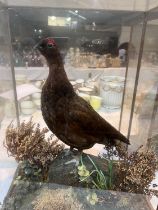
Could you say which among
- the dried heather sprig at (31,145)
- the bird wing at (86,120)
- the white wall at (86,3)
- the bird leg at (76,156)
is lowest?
the bird leg at (76,156)

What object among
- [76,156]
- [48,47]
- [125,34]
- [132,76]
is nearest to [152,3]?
[125,34]

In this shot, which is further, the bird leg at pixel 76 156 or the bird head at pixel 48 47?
the bird leg at pixel 76 156

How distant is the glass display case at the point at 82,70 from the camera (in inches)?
28.2

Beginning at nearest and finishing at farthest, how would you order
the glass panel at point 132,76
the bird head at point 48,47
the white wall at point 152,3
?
1. the bird head at point 48,47
2. the white wall at point 152,3
3. the glass panel at point 132,76

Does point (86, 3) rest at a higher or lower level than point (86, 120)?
higher

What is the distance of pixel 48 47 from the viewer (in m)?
0.59

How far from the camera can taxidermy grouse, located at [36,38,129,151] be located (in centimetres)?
63

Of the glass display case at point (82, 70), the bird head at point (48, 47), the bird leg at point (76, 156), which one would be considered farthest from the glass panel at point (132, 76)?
the bird head at point (48, 47)

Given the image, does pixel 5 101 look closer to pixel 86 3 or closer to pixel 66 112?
pixel 66 112

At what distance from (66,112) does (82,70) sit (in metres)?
0.23

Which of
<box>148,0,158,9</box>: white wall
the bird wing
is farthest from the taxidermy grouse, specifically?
<box>148,0,158,9</box>: white wall

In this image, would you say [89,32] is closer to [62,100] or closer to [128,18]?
[128,18]

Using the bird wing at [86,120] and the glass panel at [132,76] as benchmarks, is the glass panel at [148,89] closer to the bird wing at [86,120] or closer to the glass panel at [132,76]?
the glass panel at [132,76]

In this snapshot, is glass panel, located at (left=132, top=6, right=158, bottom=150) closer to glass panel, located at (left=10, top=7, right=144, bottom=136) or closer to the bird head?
glass panel, located at (left=10, top=7, right=144, bottom=136)
